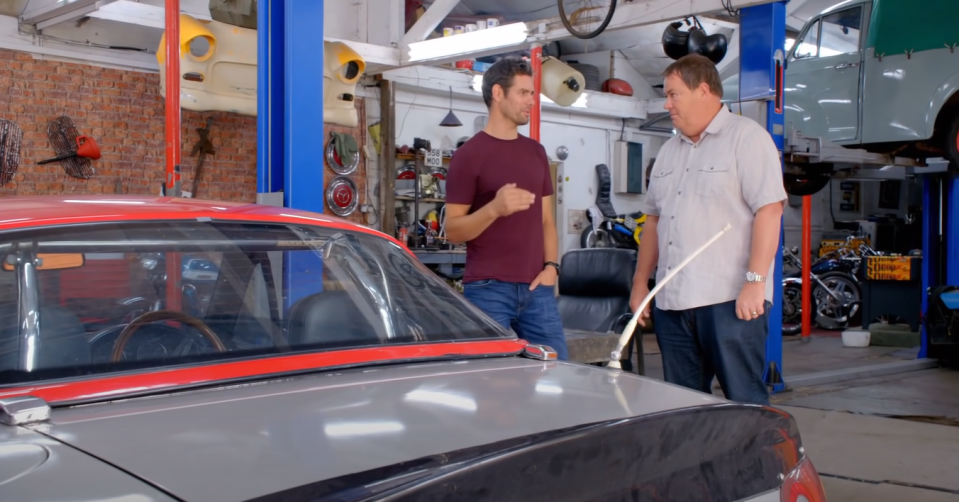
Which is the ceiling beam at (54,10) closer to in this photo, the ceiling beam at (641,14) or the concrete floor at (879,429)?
the ceiling beam at (641,14)

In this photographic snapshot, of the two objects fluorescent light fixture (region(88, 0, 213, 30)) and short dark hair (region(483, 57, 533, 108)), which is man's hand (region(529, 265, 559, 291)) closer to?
short dark hair (region(483, 57, 533, 108))

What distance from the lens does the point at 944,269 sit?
8.41 meters

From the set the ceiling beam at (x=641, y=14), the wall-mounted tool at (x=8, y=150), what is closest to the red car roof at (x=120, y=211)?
the ceiling beam at (x=641, y=14)

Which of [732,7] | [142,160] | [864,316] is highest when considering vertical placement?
[732,7]

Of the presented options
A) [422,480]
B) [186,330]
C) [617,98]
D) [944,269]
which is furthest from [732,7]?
[617,98]

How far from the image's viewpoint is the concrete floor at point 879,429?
4094mm

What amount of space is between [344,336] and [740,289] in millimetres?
1491

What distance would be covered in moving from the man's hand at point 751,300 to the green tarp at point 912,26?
6.44 m

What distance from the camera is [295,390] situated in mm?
1587

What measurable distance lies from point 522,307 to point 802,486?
1.85 m

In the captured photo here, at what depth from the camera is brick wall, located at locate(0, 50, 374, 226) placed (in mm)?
8531

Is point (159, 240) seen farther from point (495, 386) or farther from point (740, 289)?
point (740, 289)

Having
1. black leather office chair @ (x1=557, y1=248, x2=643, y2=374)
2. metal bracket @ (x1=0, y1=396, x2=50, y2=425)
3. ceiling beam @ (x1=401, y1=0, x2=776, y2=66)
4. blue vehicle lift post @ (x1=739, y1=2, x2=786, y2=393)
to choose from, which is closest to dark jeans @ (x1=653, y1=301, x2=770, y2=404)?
metal bracket @ (x1=0, y1=396, x2=50, y2=425)

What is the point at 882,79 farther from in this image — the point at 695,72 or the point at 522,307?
the point at 522,307
